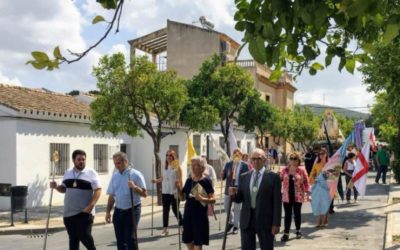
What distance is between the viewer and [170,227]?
1418 centimetres

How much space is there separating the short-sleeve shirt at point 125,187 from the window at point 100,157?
47.9 ft

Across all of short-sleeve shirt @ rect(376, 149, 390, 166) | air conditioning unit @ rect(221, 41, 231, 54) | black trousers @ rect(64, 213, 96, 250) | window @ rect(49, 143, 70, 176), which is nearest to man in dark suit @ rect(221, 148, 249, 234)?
black trousers @ rect(64, 213, 96, 250)

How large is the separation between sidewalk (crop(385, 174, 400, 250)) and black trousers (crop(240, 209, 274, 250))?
362cm

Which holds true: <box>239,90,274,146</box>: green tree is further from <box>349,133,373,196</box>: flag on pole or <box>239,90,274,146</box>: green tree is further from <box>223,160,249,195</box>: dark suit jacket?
<box>223,160,249,195</box>: dark suit jacket

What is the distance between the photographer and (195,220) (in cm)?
852

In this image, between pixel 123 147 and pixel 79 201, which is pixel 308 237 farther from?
pixel 123 147

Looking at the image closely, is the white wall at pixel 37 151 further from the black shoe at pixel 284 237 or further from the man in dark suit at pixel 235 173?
the black shoe at pixel 284 237

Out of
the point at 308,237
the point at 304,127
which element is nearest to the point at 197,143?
the point at 308,237

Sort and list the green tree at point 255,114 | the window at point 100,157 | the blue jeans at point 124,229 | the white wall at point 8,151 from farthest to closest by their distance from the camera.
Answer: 1. the green tree at point 255,114
2. the window at point 100,157
3. the white wall at point 8,151
4. the blue jeans at point 124,229

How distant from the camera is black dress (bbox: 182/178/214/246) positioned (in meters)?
8.45

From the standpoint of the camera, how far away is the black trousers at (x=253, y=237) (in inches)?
311

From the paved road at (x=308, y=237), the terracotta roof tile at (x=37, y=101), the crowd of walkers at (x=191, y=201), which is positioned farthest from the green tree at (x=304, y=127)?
the crowd of walkers at (x=191, y=201)

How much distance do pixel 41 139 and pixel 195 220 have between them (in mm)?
12472

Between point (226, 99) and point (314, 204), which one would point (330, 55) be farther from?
point (226, 99)
